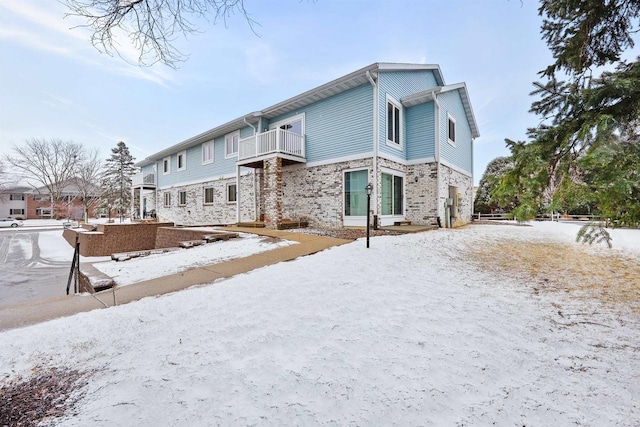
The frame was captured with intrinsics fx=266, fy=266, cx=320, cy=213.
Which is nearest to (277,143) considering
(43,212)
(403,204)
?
(403,204)

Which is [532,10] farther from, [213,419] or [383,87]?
[213,419]

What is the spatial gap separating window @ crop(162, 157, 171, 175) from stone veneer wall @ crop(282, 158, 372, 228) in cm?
1230

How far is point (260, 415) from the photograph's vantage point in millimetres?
1502

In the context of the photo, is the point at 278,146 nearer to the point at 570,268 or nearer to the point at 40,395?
the point at 570,268

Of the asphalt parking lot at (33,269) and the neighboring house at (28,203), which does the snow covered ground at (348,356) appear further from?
the neighboring house at (28,203)

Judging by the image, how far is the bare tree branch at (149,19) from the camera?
10.1 ft

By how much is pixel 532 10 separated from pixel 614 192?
3.60 m

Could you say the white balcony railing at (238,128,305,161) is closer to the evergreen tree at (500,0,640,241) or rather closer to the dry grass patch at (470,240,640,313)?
the dry grass patch at (470,240,640,313)

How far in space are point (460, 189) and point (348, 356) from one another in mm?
13416

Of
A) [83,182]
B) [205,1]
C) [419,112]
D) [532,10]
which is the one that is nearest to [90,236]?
[205,1]

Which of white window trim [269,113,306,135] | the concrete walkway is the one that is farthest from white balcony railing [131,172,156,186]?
the concrete walkway

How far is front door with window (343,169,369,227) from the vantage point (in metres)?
9.95

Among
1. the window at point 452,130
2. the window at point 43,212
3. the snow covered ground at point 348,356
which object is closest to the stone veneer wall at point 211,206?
the window at point 452,130

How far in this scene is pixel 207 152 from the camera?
661 inches
